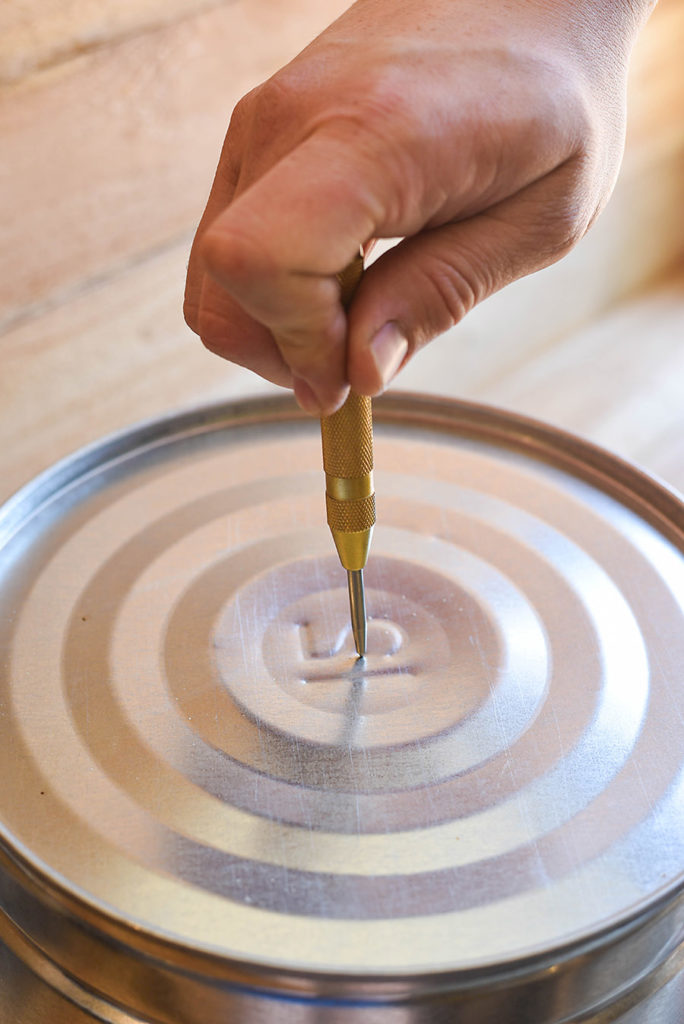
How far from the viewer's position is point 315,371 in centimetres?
46

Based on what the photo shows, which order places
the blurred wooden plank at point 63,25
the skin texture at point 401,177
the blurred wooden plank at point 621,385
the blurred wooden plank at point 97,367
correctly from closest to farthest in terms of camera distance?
the skin texture at point 401,177, the blurred wooden plank at point 63,25, the blurred wooden plank at point 97,367, the blurred wooden plank at point 621,385

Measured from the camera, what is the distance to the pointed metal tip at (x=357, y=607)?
56 cm

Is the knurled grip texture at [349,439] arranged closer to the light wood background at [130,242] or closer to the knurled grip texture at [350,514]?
the knurled grip texture at [350,514]

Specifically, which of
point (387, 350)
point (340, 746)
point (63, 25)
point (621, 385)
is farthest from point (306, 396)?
point (621, 385)

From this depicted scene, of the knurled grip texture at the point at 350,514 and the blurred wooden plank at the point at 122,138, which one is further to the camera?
the blurred wooden plank at the point at 122,138

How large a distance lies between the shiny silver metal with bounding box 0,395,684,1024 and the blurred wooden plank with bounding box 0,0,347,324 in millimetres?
333

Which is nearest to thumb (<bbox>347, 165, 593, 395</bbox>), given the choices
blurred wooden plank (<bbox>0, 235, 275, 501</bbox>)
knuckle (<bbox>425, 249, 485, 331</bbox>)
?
knuckle (<bbox>425, 249, 485, 331</bbox>)

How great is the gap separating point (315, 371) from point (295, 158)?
0.09 meters

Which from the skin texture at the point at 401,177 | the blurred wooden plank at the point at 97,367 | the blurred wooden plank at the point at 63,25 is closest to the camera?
the skin texture at the point at 401,177

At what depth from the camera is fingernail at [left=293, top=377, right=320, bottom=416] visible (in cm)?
48

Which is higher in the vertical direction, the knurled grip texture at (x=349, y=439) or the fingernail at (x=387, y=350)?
the fingernail at (x=387, y=350)

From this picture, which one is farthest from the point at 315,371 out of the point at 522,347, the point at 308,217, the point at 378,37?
the point at 522,347

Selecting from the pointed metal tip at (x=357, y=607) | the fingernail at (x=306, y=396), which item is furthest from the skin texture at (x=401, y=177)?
the pointed metal tip at (x=357, y=607)

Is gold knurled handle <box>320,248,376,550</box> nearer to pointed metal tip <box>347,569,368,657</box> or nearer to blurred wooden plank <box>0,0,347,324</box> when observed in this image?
pointed metal tip <box>347,569,368,657</box>
